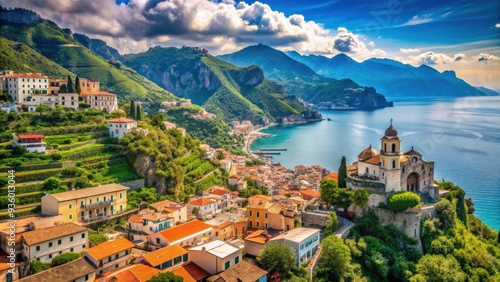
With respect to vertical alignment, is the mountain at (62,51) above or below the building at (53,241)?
above

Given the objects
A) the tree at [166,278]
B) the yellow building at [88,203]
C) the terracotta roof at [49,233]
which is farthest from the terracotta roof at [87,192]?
the tree at [166,278]

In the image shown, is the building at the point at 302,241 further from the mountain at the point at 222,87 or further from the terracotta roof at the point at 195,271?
the mountain at the point at 222,87

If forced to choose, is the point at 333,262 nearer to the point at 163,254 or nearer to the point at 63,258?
the point at 163,254

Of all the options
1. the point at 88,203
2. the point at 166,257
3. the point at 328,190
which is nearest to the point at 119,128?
the point at 88,203

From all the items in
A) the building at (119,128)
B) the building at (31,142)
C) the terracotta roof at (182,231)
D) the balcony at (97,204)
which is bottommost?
the terracotta roof at (182,231)

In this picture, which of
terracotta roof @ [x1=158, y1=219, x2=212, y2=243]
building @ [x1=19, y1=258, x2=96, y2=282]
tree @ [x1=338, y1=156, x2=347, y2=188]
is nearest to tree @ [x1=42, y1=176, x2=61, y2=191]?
building @ [x1=19, y1=258, x2=96, y2=282]

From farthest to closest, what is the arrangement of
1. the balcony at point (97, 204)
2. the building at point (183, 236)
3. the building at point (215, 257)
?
the balcony at point (97, 204) < the building at point (183, 236) < the building at point (215, 257)

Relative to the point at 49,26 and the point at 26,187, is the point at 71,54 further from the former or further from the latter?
the point at 26,187
